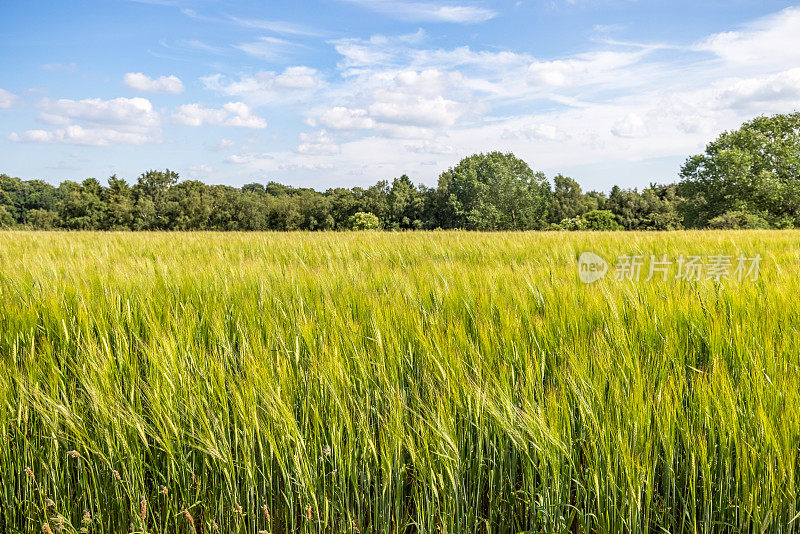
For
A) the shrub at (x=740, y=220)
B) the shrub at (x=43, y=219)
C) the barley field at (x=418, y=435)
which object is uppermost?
the shrub at (x=43, y=219)

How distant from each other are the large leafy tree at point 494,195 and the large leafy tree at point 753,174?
16.4 metres

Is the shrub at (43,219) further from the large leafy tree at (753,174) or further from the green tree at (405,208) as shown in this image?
the large leafy tree at (753,174)

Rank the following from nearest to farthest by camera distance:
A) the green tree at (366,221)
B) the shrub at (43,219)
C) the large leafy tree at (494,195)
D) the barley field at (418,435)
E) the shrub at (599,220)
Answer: the barley field at (418,435) < the green tree at (366,221) < the shrub at (599,220) < the large leafy tree at (494,195) < the shrub at (43,219)

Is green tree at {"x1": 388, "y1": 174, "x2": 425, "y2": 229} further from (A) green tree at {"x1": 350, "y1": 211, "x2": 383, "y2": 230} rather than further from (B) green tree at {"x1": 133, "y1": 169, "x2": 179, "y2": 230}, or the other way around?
(B) green tree at {"x1": 133, "y1": 169, "x2": 179, "y2": 230}

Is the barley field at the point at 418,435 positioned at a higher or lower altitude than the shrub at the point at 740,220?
lower

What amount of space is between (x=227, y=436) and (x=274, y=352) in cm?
36

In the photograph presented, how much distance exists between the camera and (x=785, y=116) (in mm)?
27219

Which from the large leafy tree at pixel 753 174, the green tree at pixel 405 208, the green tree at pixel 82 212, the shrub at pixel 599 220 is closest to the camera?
the large leafy tree at pixel 753 174

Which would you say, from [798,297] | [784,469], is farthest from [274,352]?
[798,297]

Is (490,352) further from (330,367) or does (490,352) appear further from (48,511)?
(48,511)

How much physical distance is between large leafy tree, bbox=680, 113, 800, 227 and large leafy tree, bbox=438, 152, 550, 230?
16366mm

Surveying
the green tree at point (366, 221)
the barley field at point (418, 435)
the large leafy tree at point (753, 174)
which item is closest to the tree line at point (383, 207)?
the green tree at point (366, 221)

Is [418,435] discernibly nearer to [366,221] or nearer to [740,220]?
[740,220]

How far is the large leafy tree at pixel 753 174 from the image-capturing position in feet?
84.4
